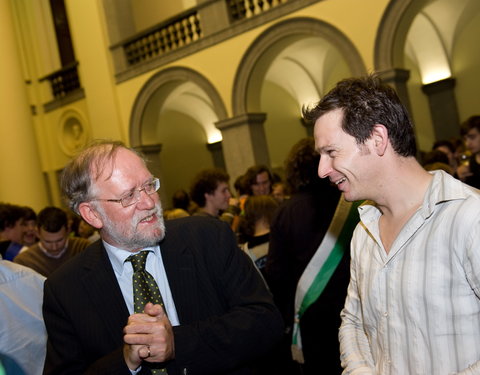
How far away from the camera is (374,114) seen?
1.86 m

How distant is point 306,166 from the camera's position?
11.7 ft

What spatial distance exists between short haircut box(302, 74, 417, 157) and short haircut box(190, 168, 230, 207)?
3.44 meters

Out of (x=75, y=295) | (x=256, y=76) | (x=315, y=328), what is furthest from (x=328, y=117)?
(x=256, y=76)

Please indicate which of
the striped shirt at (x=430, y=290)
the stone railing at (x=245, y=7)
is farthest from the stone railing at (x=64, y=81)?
the striped shirt at (x=430, y=290)

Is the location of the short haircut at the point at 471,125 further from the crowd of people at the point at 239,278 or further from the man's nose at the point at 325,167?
the man's nose at the point at 325,167

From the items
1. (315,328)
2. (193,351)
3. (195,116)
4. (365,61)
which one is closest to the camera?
(193,351)

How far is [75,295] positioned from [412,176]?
1.38 m

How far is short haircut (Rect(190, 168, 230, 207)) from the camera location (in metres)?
5.32

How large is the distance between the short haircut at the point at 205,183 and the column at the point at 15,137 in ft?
27.5

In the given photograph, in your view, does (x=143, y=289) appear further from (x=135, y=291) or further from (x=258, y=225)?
(x=258, y=225)

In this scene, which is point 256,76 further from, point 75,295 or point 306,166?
point 75,295

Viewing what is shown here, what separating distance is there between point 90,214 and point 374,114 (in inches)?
50.2

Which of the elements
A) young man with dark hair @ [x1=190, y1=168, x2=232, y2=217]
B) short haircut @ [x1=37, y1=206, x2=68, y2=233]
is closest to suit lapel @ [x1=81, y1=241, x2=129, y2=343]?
short haircut @ [x1=37, y1=206, x2=68, y2=233]

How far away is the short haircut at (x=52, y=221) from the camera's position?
4.50 meters
